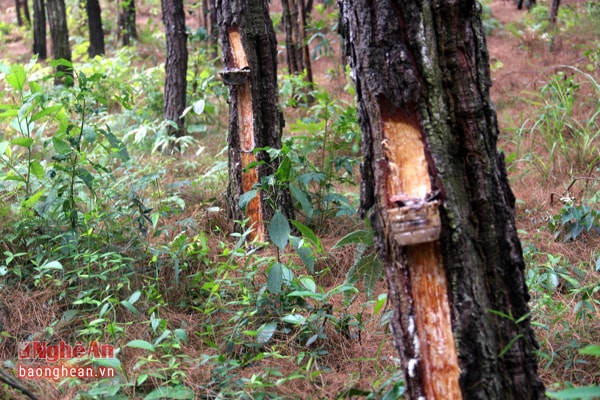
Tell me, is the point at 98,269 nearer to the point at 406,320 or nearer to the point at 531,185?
the point at 406,320

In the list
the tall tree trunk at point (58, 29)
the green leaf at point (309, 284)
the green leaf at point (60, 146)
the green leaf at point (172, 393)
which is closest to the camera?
the green leaf at point (172, 393)

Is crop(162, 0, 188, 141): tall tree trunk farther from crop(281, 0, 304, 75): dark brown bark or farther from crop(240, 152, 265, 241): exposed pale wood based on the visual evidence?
crop(240, 152, 265, 241): exposed pale wood

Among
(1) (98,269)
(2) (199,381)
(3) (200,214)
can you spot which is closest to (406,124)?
(2) (199,381)

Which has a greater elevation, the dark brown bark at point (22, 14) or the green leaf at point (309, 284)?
the dark brown bark at point (22, 14)

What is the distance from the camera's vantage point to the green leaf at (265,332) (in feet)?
8.50

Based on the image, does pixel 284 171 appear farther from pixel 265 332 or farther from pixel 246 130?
pixel 246 130

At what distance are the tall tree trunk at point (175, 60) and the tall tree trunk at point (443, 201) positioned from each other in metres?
4.75

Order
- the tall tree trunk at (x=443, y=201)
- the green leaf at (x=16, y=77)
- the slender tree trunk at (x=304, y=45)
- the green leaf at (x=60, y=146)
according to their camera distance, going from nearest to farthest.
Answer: the tall tree trunk at (x=443, y=201)
the green leaf at (x=60, y=146)
the green leaf at (x=16, y=77)
the slender tree trunk at (x=304, y=45)

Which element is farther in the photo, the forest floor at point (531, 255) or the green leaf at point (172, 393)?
the forest floor at point (531, 255)

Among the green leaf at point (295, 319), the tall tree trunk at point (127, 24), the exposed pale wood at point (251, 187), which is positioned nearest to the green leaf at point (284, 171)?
the green leaf at point (295, 319)

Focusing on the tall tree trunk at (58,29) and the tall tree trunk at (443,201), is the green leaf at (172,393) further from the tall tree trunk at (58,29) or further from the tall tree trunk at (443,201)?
the tall tree trunk at (58,29)

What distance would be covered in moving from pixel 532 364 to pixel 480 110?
33.0 inches

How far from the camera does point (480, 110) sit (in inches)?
70.7

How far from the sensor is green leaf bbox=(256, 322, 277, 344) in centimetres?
259
